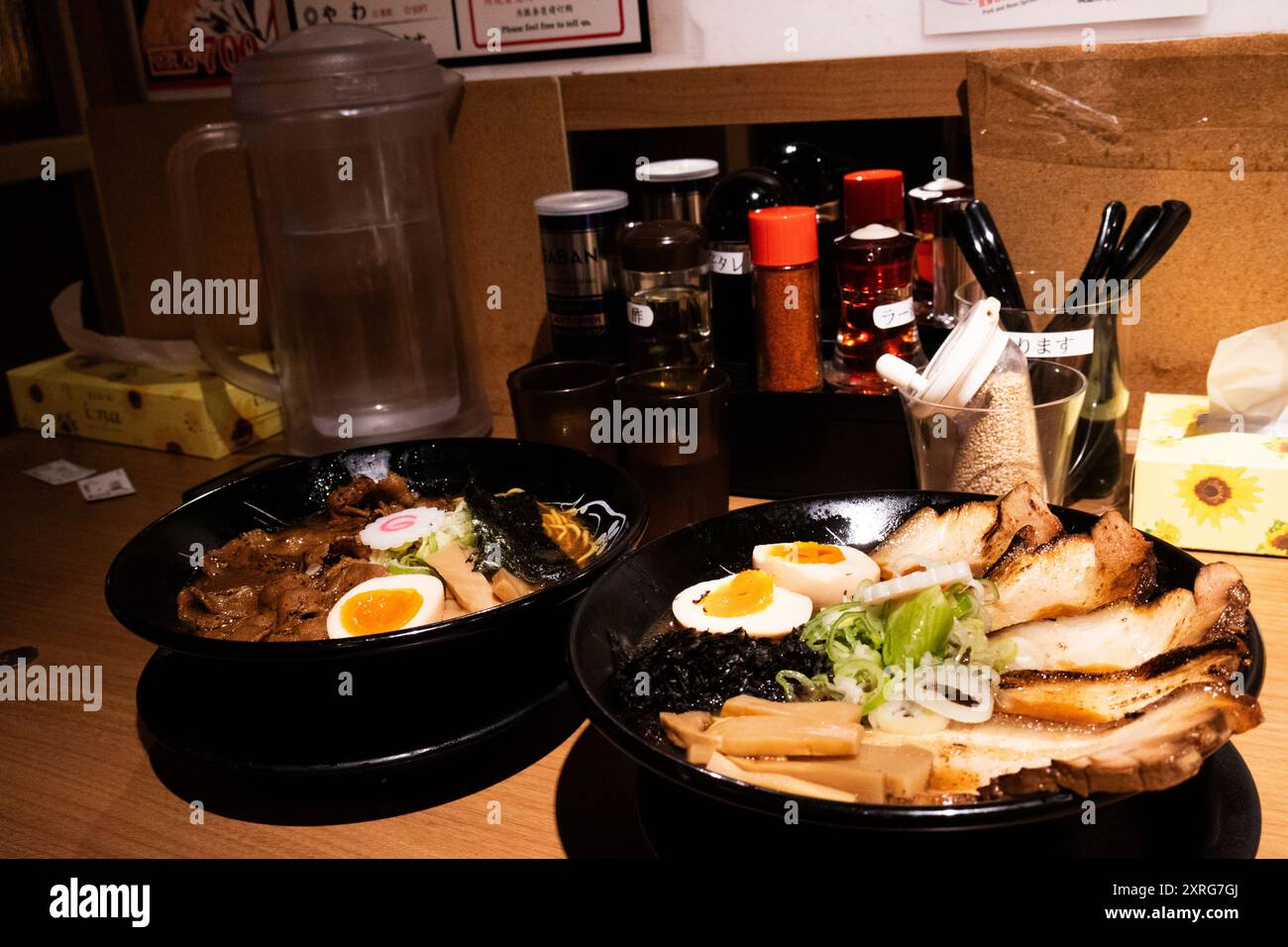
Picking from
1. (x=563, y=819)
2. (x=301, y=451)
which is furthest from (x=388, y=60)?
(x=563, y=819)

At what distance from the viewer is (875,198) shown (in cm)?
147

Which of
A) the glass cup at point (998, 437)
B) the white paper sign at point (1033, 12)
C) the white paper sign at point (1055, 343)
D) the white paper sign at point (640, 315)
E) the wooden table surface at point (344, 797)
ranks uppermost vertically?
the white paper sign at point (1033, 12)

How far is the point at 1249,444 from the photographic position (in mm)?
1268

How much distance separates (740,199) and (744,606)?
673 millimetres

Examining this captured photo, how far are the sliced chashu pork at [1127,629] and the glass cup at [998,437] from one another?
323 millimetres

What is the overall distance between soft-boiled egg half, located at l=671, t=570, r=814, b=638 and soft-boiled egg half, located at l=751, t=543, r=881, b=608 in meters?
0.01

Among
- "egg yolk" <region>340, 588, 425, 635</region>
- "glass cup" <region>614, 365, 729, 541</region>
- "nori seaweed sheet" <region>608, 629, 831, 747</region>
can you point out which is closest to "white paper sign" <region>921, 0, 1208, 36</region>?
"glass cup" <region>614, 365, 729, 541</region>

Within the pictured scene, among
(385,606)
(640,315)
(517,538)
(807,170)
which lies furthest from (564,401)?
(807,170)

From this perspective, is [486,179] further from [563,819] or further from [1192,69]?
[563,819]

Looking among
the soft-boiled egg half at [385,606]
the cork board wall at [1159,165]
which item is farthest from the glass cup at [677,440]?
the cork board wall at [1159,165]

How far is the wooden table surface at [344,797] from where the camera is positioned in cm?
96

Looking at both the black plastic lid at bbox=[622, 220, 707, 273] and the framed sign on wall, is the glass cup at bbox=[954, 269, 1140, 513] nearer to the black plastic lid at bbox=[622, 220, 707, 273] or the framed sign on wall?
the black plastic lid at bbox=[622, 220, 707, 273]

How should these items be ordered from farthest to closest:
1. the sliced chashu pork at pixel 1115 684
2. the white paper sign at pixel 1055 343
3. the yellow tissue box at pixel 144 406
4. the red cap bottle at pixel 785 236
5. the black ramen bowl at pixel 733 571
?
the yellow tissue box at pixel 144 406 < the red cap bottle at pixel 785 236 < the white paper sign at pixel 1055 343 < the sliced chashu pork at pixel 1115 684 < the black ramen bowl at pixel 733 571

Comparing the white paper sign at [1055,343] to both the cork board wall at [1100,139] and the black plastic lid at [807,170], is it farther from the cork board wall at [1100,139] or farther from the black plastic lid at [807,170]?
the black plastic lid at [807,170]
